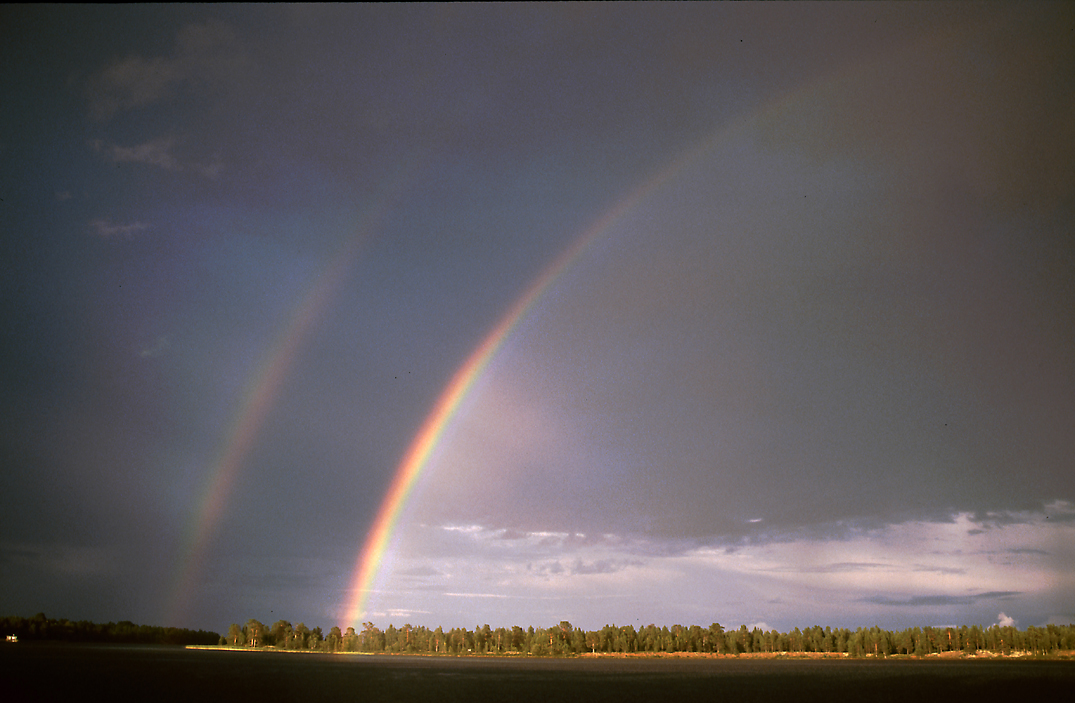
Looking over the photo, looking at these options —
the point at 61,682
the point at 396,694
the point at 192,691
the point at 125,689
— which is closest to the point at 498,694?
the point at 396,694

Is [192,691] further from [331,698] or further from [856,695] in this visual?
[856,695]

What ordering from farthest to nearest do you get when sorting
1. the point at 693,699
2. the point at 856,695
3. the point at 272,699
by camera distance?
the point at 856,695
the point at 693,699
the point at 272,699

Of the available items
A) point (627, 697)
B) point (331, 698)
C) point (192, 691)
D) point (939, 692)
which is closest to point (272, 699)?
point (331, 698)

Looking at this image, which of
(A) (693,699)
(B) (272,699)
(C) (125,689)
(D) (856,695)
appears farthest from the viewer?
(D) (856,695)

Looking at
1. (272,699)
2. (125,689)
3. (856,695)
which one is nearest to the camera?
(272,699)

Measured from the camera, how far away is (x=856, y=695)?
9788 cm

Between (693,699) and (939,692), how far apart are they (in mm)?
39840

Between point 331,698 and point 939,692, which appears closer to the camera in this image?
point 331,698

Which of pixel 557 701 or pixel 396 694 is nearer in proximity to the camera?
pixel 557 701

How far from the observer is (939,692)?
10144cm

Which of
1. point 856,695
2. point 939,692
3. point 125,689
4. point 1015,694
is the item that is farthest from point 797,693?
point 125,689

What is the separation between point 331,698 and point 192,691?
20.8 m

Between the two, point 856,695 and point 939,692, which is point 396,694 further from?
point 939,692

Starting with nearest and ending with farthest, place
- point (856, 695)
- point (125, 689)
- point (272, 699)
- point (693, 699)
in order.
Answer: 1. point (272, 699)
2. point (693, 699)
3. point (125, 689)
4. point (856, 695)
